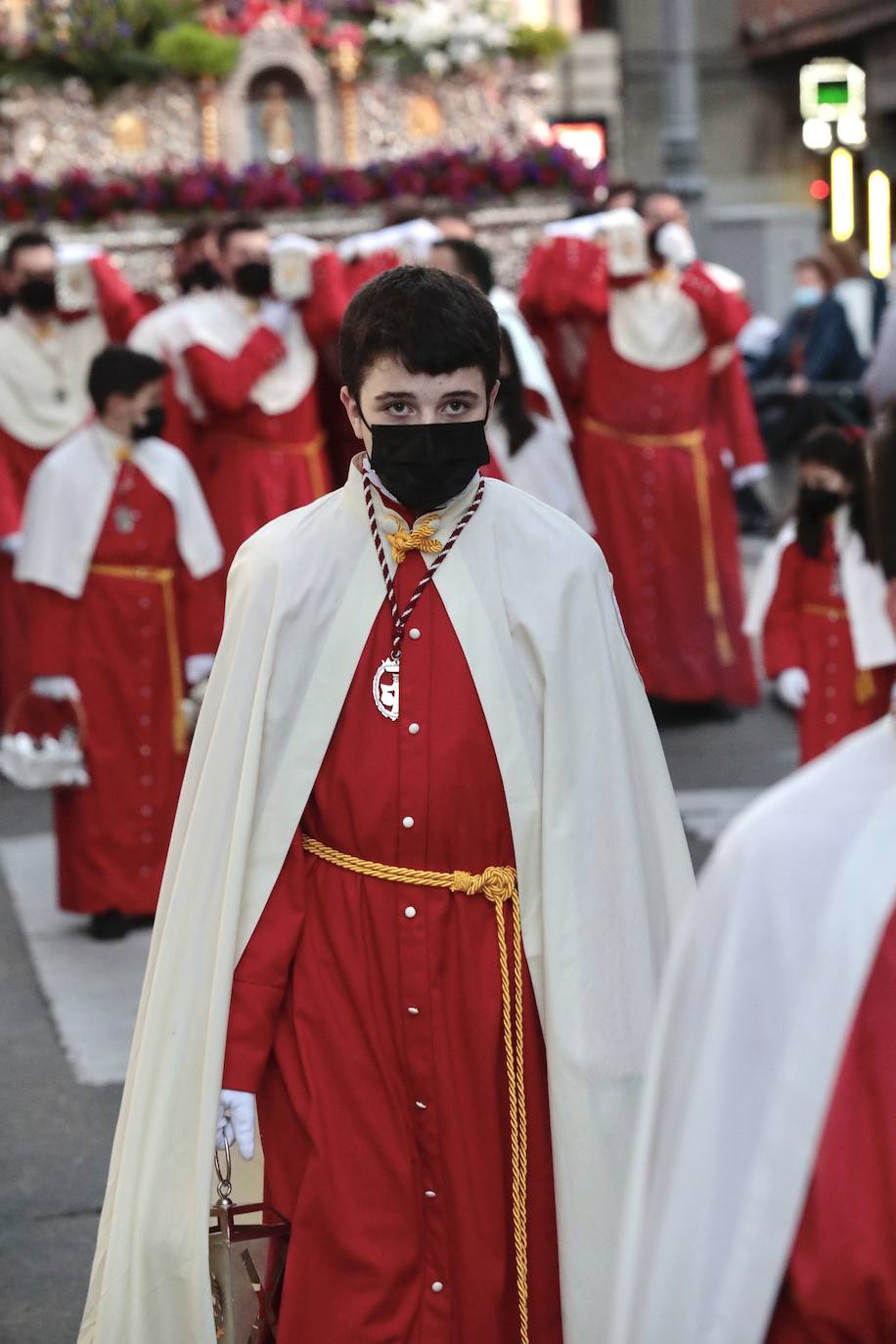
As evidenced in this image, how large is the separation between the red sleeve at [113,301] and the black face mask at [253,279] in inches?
26.4

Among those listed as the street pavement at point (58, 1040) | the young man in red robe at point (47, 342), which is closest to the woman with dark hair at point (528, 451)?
the street pavement at point (58, 1040)

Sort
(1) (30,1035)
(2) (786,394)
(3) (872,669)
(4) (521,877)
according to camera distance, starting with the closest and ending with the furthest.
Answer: (4) (521,877)
(1) (30,1035)
(3) (872,669)
(2) (786,394)

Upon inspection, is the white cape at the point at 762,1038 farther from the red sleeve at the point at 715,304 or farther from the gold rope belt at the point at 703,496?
the gold rope belt at the point at 703,496

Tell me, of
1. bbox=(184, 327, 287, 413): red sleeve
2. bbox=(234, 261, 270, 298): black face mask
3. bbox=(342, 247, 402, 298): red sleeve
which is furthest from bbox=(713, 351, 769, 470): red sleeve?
bbox=(184, 327, 287, 413): red sleeve

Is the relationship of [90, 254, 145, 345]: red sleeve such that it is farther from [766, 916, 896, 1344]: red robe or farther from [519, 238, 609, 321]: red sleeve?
[766, 916, 896, 1344]: red robe

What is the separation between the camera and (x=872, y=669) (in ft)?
21.8

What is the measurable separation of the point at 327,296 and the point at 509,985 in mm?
5909

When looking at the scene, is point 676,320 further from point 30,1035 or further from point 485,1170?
point 485,1170

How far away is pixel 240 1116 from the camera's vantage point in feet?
10.7

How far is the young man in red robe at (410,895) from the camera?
3.19 metres

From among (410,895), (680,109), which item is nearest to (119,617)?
(410,895)

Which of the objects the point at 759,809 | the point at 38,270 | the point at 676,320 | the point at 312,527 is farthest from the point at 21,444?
the point at 759,809

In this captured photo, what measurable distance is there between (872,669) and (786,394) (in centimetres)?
856

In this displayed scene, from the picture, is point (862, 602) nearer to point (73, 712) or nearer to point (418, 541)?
point (73, 712)
